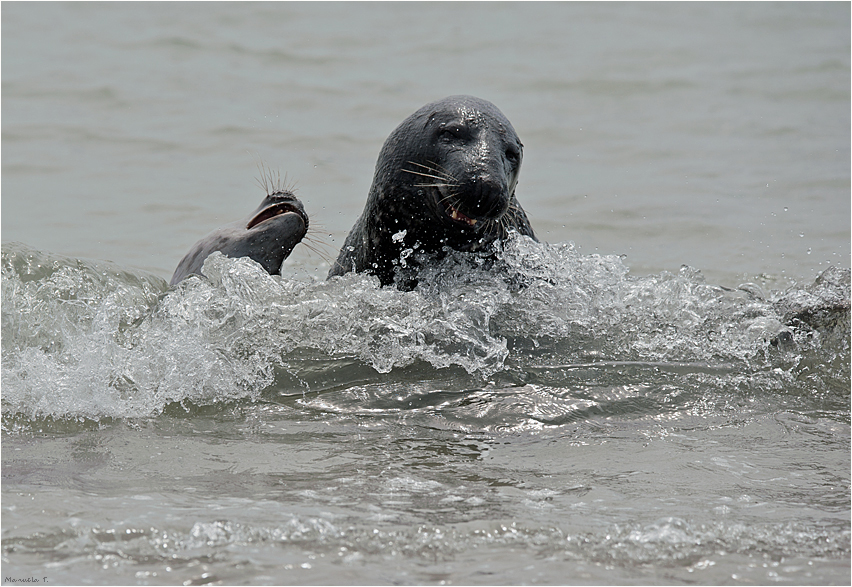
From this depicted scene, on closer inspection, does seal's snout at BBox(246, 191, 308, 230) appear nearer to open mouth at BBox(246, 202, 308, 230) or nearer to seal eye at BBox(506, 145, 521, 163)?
open mouth at BBox(246, 202, 308, 230)

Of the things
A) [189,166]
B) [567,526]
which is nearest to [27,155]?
[189,166]

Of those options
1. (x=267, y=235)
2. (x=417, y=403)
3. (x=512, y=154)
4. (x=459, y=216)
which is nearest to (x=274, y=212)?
(x=267, y=235)

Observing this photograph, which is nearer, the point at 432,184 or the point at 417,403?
the point at 417,403

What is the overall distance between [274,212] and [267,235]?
24cm

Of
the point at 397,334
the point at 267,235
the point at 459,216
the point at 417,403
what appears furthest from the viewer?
the point at 267,235

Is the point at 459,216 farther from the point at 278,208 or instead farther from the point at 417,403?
the point at 417,403

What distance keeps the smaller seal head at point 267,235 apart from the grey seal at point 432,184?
0.47 metres

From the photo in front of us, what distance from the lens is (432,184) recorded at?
4859 mm

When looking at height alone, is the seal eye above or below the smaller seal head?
above

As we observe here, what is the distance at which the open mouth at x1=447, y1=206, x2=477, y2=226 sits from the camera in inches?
185

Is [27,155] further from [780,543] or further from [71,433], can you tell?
[780,543]

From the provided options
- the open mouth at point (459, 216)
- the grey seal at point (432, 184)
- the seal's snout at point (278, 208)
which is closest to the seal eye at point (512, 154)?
the grey seal at point (432, 184)

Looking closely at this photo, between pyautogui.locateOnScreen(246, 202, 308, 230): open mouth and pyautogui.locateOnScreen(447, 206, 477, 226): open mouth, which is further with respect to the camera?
pyautogui.locateOnScreen(246, 202, 308, 230): open mouth

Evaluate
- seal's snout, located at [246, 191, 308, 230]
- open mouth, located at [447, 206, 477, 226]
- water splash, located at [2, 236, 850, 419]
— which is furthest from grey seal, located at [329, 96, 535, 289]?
seal's snout, located at [246, 191, 308, 230]
